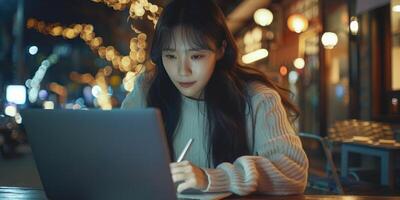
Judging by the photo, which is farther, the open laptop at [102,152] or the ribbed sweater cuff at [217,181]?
the ribbed sweater cuff at [217,181]

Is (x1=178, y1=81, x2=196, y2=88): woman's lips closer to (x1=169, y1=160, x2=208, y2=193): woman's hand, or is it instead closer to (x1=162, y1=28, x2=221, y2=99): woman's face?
(x1=162, y1=28, x2=221, y2=99): woman's face

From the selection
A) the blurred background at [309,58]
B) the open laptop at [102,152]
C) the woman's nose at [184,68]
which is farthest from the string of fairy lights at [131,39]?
the woman's nose at [184,68]

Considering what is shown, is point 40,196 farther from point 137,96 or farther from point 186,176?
point 186,176

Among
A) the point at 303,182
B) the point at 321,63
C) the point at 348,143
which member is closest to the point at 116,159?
the point at 303,182

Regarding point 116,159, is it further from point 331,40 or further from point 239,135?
point 331,40

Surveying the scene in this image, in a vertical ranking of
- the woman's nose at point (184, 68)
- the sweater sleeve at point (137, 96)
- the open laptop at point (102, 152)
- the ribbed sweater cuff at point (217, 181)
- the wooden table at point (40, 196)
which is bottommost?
the wooden table at point (40, 196)

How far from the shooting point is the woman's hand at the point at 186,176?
113 centimetres

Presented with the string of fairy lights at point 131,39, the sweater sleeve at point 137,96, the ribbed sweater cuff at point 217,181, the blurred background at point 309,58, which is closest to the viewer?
the ribbed sweater cuff at point 217,181

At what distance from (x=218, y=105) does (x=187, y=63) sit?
0.24 meters

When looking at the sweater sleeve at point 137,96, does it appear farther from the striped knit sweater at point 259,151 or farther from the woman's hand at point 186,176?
the woman's hand at point 186,176

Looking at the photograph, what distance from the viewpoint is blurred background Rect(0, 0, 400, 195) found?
4.77 metres

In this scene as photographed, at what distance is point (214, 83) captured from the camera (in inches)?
64.8

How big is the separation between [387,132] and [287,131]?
488 centimetres

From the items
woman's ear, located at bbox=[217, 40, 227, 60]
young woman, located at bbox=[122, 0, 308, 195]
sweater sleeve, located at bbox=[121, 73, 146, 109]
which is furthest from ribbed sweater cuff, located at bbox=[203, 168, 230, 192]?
sweater sleeve, located at bbox=[121, 73, 146, 109]
